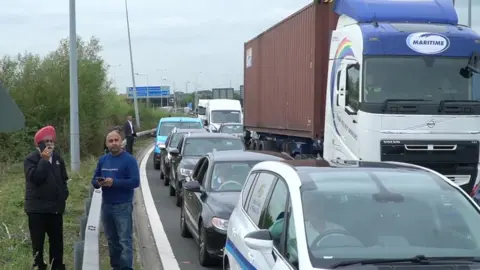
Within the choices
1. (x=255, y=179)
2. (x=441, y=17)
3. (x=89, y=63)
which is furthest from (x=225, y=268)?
(x=89, y=63)

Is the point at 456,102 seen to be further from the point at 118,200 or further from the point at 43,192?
the point at 43,192

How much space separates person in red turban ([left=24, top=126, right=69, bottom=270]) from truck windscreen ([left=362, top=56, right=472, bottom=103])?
226 inches

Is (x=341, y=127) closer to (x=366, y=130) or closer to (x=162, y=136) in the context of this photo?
(x=366, y=130)

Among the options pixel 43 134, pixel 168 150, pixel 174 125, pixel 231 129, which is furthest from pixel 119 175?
pixel 231 129

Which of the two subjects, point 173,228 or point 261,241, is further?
point 173,228

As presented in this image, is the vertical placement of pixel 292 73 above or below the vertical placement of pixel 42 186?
above

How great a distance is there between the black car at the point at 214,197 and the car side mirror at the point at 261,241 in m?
4.06

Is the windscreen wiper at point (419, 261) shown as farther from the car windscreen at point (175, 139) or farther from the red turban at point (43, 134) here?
the car windscreen at point (175, 139)

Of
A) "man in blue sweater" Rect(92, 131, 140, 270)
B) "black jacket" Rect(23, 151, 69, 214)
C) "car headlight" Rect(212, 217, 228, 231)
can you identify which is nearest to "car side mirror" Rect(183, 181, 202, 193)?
"car headlight" Rect(212, 217, 228, 231)

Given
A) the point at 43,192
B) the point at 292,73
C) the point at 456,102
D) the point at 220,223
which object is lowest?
the point at 220,223

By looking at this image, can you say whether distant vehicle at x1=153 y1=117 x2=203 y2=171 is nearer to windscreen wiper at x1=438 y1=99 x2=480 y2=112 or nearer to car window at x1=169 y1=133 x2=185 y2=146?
car window at x1=169 y1=133 x2=185 y2=146

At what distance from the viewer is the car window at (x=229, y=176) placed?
10.7 metres

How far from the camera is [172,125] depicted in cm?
2897

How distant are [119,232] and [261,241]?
3881 millimetres
